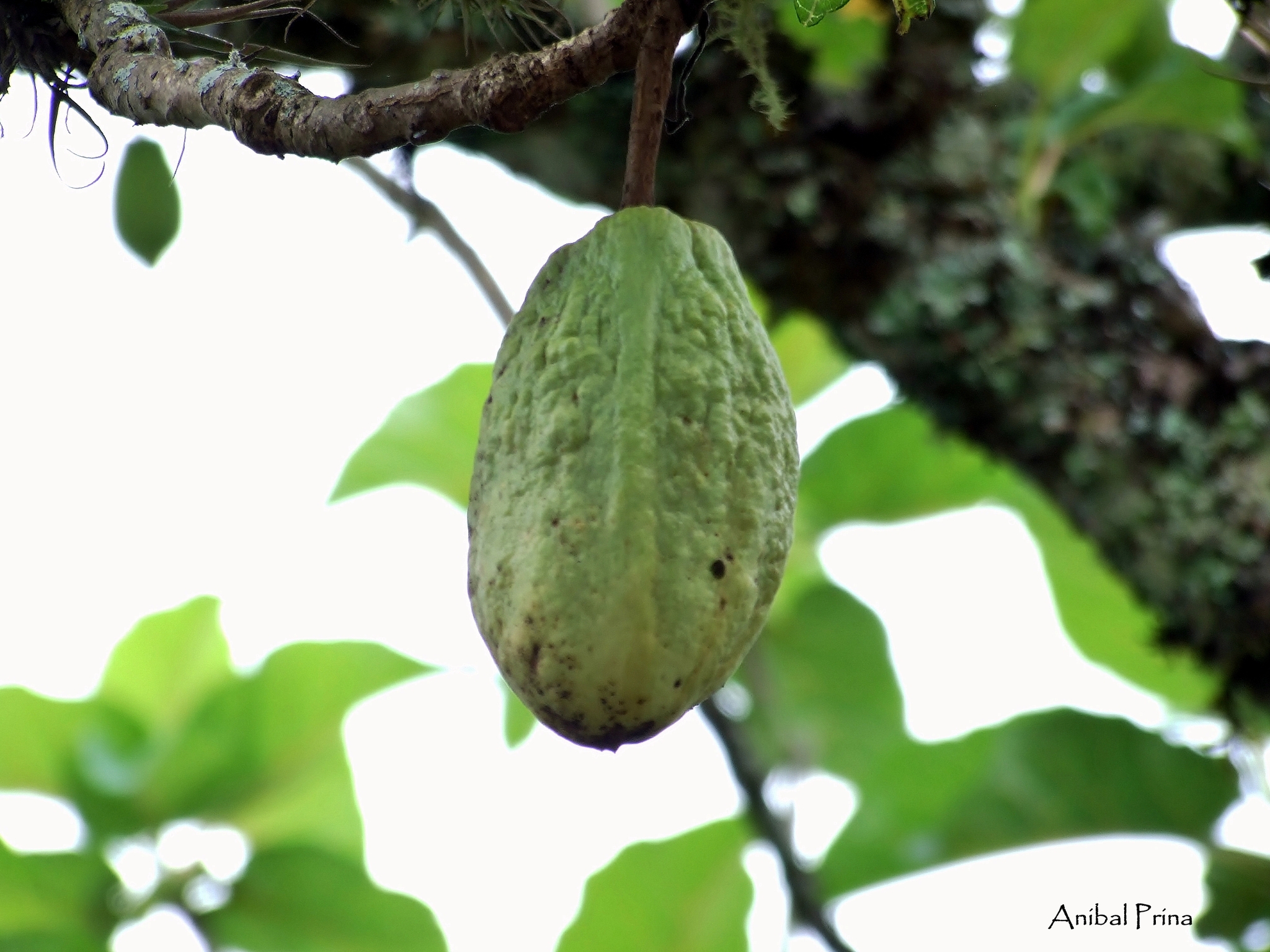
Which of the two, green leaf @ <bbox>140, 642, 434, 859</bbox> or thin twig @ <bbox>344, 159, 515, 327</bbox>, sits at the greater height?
thin twig @ <bbox>344, 159, 515, 327</bbox>

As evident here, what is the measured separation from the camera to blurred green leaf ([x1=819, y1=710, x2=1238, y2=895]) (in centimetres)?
148

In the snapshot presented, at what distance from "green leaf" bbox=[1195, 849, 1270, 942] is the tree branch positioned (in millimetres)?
1258

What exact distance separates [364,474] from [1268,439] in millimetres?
1091

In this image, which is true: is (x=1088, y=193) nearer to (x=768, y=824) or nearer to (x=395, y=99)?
(x=768, y=824)

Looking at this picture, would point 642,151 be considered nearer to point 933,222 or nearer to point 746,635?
point 746,635

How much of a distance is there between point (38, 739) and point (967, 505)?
1.28m

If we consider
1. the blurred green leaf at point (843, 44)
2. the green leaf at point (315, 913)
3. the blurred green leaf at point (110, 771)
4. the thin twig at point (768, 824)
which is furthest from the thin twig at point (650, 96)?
the blurred green leaf at point (110, 771)

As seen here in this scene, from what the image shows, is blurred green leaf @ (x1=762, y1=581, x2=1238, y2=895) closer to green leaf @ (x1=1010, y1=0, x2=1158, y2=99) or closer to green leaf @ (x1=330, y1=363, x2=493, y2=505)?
green leaf @ (x1=330, y1=363, x2=493, y2=505)

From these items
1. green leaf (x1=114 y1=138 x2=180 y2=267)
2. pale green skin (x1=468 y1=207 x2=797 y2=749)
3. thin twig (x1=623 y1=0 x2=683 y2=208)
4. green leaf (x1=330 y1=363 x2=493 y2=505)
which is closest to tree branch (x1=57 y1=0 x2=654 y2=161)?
thin twig (x1=623 y1=0 x2=683 y2=208)

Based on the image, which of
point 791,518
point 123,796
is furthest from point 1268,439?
point 123,796

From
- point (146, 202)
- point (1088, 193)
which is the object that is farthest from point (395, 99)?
point (1088, 193)

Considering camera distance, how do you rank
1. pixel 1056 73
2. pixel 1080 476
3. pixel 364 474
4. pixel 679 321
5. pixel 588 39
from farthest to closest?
pixel 364 474 < pixel 1056 73 < pixel 1080 476 < pixel 679 321 < pixel 588 39

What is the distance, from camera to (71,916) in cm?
160

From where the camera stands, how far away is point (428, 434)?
173 centimetres
